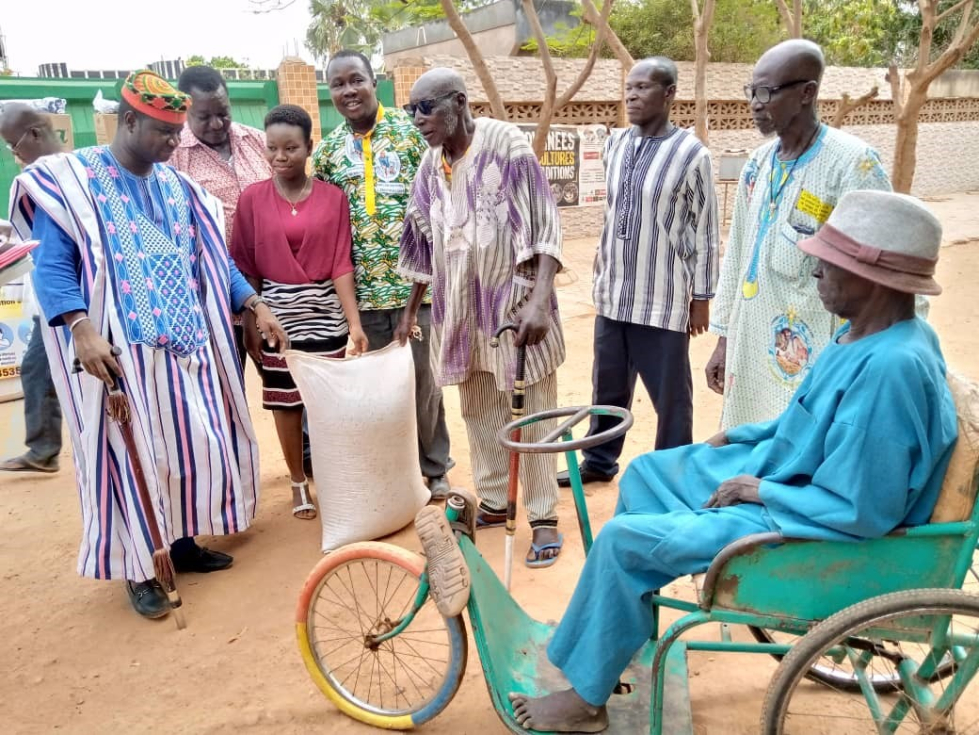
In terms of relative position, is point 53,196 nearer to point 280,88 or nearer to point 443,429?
point 443,429

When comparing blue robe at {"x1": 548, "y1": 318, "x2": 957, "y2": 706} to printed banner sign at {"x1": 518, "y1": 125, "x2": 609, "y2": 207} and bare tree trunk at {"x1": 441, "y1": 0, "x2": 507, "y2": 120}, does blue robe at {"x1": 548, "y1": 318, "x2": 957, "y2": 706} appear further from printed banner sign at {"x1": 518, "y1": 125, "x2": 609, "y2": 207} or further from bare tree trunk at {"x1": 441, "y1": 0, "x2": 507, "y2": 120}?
printed banner sign at {"x1": 518, "y1": 125, "x2": 609, "y2": 207}

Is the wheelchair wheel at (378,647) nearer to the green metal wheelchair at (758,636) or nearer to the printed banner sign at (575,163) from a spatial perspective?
the green metal wheelchair at (758,636)

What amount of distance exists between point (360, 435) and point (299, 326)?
644 millimetres

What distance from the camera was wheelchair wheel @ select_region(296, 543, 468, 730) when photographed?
94.1 inches

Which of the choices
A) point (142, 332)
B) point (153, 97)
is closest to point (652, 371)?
point (142, 332)

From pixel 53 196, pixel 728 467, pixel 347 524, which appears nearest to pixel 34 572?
pixel 347 524

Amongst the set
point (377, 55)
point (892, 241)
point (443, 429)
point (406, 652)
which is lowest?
point (406, 652)

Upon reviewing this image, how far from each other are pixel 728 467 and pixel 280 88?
7.75m

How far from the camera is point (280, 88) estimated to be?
8656 millimetres

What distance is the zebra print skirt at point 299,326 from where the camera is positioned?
143 inches

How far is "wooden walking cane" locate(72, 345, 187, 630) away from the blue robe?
168cm

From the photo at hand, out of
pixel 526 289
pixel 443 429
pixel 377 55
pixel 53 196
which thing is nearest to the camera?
pixel 53 196

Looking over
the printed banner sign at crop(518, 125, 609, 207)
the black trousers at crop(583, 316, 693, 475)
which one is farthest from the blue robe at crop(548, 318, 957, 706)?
the printed banner sign at crop(518, 125, 609, 207)

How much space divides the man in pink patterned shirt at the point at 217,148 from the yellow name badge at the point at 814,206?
2482mm
